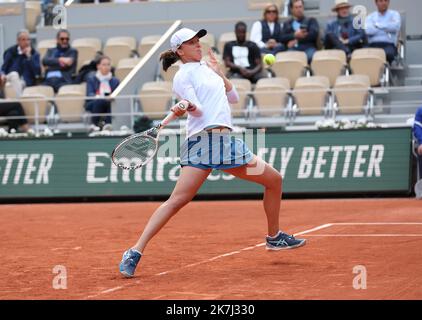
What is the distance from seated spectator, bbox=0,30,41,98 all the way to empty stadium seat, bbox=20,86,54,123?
423 millimetres

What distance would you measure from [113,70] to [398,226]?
10.2 meters

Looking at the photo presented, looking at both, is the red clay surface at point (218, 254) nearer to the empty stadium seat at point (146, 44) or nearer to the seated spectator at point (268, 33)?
the seated spectator at point (268, 33)

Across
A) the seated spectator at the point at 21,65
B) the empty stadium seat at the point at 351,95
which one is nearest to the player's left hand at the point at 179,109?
the empty stadium seat at the point at 351,95

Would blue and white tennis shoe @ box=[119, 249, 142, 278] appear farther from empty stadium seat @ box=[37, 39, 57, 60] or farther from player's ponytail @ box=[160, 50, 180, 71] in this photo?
empty stadium seat @ box=[37, 39, 57, 60]

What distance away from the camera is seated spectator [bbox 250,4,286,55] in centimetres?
1920

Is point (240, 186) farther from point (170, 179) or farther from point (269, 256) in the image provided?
point (269, 256)

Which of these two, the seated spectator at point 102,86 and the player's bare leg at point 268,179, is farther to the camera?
the seated spectator at point 102,86

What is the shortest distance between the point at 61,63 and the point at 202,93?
1271 cm

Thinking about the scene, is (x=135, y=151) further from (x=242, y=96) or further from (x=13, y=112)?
(x=13, y=112)

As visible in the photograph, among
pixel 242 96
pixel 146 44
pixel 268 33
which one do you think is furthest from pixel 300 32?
pixel 146 44

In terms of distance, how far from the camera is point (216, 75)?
8.17 metres

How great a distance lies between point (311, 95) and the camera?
1766 centimetres

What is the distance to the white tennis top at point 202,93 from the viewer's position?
26.2 feet

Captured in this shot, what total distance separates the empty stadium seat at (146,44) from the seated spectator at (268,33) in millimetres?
2584
